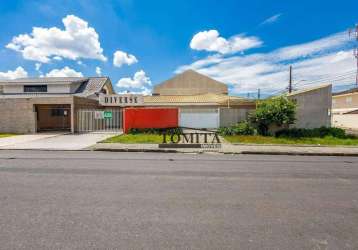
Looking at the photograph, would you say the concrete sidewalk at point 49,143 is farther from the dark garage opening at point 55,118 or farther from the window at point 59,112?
the window at point 59,112

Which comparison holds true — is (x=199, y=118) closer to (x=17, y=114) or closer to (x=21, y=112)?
(x=21, y=112)

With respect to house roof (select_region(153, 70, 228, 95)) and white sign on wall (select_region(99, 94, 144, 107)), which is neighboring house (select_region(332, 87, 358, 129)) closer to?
house roof (select_region(153, 70, 228, 95))

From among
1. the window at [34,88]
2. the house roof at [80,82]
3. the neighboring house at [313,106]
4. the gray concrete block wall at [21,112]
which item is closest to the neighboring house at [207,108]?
the neighboring house at [313,106]

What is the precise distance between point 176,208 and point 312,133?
1395 centimetres

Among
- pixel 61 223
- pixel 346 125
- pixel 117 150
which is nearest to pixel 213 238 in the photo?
pixel 61 223

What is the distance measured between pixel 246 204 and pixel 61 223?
3137 mm

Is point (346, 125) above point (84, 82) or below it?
below

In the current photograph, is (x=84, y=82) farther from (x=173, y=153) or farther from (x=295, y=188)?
(x=295, y=188)

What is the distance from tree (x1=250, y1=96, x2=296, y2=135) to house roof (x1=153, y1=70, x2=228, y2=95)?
2377 centimetres

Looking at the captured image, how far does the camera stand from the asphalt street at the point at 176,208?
2.73 metres

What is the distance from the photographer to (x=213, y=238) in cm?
278

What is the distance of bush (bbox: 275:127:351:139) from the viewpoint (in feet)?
46.0

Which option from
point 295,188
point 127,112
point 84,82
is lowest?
point 295,188

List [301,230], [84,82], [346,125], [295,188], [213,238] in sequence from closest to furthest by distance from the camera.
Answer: [213,238] < [301,230] < [295,188] < [346,125] < [84,82]
